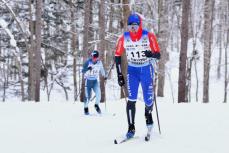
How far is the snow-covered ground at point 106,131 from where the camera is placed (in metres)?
6.96

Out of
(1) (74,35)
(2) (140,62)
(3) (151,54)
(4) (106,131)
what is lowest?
(4) (106,131)

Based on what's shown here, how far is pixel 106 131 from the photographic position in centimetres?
936

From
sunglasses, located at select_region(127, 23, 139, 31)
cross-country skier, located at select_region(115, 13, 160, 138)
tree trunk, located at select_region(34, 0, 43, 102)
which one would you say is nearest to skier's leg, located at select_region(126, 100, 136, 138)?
A: cross-country skier, located at select_region(115, 13, 160, 138)

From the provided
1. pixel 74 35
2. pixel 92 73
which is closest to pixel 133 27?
pixel 92 73

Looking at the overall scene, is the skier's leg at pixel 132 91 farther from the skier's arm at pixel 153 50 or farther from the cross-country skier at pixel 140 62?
the skier's arm at pixel 153 50

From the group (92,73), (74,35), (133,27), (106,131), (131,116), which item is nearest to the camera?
(133,27)

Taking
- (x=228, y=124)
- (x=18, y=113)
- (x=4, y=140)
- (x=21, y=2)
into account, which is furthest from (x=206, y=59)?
(x=4, y=140)

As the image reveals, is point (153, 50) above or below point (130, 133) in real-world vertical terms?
above

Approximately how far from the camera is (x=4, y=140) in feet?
28.5

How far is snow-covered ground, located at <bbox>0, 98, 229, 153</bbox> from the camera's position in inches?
274

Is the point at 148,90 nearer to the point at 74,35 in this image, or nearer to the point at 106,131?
the point at 106,131

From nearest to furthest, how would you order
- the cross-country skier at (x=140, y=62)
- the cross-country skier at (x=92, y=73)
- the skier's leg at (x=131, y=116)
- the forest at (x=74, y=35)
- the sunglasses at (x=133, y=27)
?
1. the sunglasses at (x=133, y=27)
2. the cross-country skier at (x=140, y=62)
3. the skier's leg at (x=131, y=116)
4. the cross-country skier at (x=92, y=73)
5. the forest at (x=74, y=35)

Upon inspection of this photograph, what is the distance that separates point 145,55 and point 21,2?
22.0m

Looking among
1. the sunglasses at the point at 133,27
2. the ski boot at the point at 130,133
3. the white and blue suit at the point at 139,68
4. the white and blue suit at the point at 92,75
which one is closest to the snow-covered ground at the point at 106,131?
the ski boot at the point at 130,133
